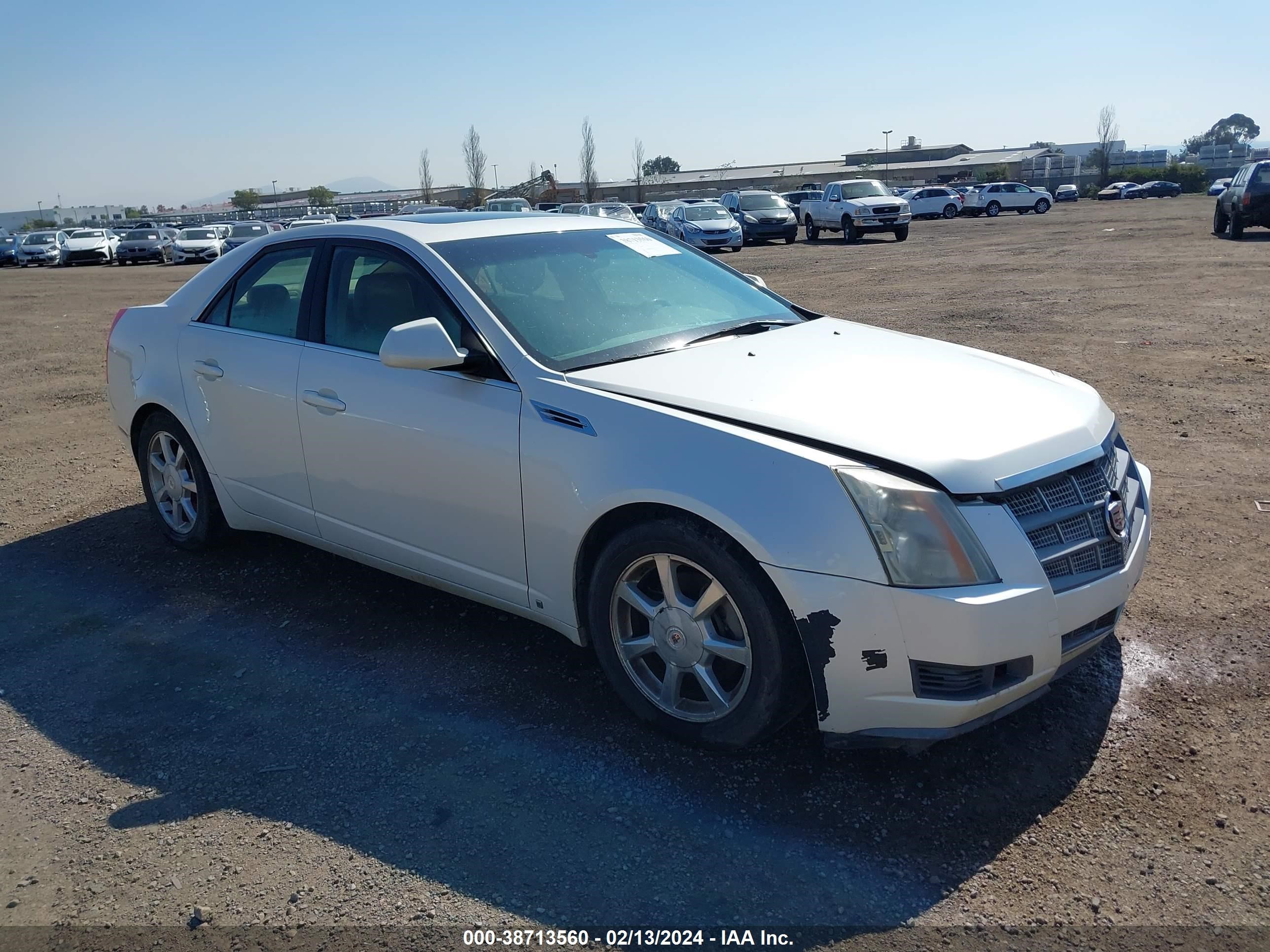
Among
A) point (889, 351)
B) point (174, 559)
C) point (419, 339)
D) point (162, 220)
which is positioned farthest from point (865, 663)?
point (162, 220)

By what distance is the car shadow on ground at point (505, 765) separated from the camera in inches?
110

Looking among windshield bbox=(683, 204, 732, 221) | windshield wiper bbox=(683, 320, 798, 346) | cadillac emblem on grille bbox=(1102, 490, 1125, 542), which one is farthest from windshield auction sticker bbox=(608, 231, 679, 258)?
windshield bbox=(683, 204, 732, 221)

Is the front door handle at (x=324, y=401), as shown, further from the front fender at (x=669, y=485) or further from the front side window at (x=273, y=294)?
the front fender at (x=669, y=485)

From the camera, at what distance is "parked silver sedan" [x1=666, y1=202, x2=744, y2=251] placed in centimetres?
3089

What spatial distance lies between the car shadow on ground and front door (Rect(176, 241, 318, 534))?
564 mm

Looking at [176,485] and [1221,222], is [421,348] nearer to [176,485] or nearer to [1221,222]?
[176,485]

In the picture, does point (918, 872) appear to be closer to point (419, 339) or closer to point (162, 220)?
point (419, 339)

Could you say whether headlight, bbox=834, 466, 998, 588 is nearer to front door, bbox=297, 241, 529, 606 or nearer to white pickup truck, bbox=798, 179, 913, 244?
front door, bbox=297, 241, 529, 606

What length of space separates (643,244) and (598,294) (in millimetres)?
691

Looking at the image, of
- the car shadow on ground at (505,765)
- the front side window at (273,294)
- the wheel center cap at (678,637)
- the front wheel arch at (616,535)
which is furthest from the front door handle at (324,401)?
the wheel center cap at (678,637)

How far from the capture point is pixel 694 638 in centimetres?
326

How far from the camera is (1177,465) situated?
20.1ft

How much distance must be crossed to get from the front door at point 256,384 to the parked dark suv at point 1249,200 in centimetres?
2463

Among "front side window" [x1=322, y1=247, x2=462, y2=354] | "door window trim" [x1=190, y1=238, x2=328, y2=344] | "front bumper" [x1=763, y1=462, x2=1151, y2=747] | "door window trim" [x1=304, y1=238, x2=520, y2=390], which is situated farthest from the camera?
"door window trim" [x1=190, y1=238, x2=328, y2=344]
